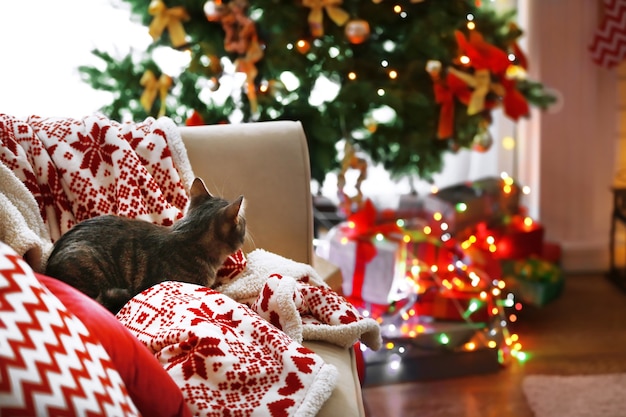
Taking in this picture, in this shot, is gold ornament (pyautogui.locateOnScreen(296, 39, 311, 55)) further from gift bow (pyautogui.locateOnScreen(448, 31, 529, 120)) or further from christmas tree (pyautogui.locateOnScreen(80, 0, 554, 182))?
gift bow (pyautogui.locateOnScreen(448, 31, 529, 120))

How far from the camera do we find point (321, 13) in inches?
100

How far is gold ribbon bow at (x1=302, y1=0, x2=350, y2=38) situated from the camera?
2523 mm

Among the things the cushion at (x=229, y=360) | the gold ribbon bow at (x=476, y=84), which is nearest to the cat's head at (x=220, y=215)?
the cushion at (x=229, y=360)

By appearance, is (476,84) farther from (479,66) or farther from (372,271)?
(372,271)

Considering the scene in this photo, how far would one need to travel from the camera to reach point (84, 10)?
2986 millimetres

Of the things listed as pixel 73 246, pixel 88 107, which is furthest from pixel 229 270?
pixel 88 107

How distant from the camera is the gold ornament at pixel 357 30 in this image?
250 centimetres

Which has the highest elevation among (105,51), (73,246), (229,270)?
(105,51)

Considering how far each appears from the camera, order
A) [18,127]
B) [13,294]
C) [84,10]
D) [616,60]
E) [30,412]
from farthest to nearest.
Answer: [616,60]
[84,10]
[18,127]
[13,294]
[30,412]

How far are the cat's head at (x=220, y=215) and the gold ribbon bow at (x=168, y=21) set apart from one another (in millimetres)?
975

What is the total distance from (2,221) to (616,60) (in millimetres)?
2494

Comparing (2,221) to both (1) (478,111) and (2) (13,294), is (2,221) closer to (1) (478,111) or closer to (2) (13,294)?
(2) (13,294)

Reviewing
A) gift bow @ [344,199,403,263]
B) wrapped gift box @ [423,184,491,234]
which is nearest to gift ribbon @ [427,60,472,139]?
gift bow @ [344,199,403,263]

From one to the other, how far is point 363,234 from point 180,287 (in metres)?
1.32
